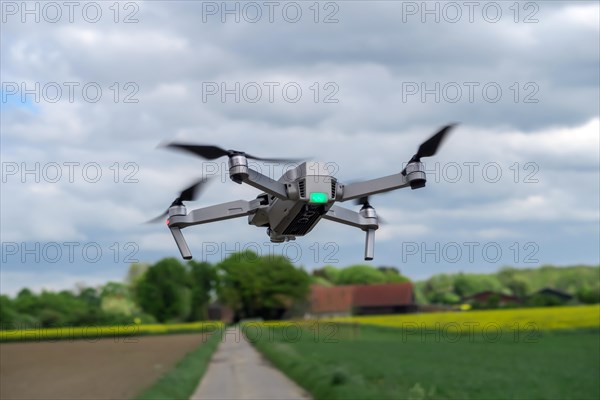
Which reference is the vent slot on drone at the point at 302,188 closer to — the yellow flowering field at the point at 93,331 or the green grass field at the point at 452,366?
the green grass field at the point at 452,366

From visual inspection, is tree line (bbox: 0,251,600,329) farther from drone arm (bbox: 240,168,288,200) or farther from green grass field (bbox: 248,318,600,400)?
green grass field (bbox: 248,318,600,400)

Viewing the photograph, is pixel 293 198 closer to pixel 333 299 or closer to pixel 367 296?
pixel 333 299

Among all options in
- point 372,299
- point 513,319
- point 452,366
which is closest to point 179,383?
point 452,366

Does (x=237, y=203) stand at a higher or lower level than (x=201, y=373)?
higher

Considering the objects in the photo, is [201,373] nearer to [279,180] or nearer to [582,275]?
[279,180]

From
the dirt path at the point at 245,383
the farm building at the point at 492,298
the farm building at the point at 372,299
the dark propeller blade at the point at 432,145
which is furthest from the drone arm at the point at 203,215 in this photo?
the farm building at the point at 372,299

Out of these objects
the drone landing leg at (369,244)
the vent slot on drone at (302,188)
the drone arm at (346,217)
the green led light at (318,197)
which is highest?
the vent slot on drone at (302,188)

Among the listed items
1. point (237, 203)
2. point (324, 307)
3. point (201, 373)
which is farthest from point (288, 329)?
point (237, 203)

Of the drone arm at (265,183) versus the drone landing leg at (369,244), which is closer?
the drone arm at (265,183)
